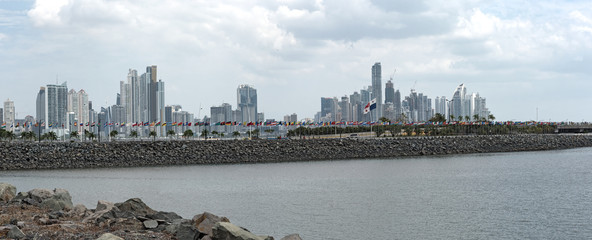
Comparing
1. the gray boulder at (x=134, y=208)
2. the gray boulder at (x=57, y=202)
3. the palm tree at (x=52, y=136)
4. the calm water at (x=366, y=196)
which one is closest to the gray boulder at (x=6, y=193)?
the gray boulder at (x=57, y=202)

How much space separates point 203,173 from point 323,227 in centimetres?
3839

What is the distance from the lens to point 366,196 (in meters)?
43.4

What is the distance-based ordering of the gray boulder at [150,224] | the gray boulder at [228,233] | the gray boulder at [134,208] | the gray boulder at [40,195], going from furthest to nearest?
the gray boulder at [40,195], the gray boulder at [134,208], the gray boulder at [150,224], the gray boulder at [228,233]

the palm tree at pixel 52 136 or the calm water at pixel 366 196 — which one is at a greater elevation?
the palm tree at pixel 52 136

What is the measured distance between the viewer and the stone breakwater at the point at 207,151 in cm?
7850

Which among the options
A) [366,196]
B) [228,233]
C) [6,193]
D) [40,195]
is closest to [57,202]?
[40,195]

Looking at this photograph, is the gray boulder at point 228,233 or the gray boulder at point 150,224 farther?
the gray boulder at point 150,224

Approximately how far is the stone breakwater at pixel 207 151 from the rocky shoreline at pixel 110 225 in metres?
51.9

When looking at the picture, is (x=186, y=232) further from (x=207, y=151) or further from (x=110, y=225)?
(x=207, y=151)

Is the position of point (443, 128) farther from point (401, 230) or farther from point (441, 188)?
point (401, 230)

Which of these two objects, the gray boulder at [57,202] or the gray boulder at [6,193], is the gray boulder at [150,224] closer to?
the gray boulder at [57,202]

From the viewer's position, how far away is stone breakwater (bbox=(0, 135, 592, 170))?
258 ft

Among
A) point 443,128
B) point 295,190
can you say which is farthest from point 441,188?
point 443,128

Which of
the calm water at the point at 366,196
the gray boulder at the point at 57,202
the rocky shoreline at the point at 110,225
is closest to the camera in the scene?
the rocky shoreline at the point at 110,225
